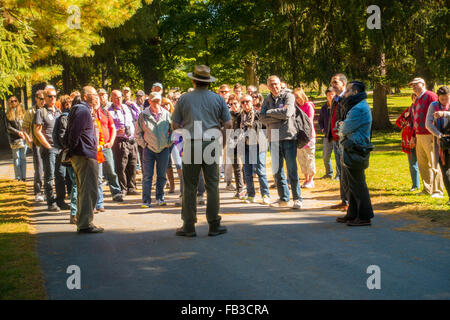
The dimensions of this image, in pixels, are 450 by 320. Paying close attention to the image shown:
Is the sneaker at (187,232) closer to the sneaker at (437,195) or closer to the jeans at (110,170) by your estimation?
the jeans at (110,170)

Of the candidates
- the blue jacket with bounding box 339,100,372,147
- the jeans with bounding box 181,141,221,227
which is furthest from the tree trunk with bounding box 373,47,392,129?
the jeans with bounding box 181,141,221,227

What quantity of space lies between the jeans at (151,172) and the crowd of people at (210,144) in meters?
0.02

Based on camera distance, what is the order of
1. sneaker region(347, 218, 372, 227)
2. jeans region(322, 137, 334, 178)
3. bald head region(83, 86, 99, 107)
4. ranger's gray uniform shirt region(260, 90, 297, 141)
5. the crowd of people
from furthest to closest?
1. jeans region(322, 137, 334, 178)
2. ranger's gray uniform shirt region(260, 90, 297, 141)
3. bald head region(83, 86, 99, 107)
4. sneaker region(347, 218, 372, 227)
5. the crowd of people

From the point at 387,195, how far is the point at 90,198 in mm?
5647

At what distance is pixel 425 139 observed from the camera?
409 inches

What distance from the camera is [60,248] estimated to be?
294 inches

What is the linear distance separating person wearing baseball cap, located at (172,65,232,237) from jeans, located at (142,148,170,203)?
2.86m

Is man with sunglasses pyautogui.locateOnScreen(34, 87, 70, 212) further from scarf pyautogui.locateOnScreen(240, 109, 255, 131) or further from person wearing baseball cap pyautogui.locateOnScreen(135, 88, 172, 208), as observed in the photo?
scarf pyautogui.locateOnScreen(240, 109, 255, 131)

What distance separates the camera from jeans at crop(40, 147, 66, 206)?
10609 mm

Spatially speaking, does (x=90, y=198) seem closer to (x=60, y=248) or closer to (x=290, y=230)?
(x=60, y=248)

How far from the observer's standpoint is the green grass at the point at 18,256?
5.61 metres

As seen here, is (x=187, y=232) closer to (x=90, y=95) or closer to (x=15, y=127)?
(x=90, y=95)

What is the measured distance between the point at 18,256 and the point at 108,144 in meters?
4.00

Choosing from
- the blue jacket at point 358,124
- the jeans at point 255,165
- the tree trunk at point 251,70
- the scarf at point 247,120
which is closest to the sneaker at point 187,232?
the blue jacket at point 358,124
